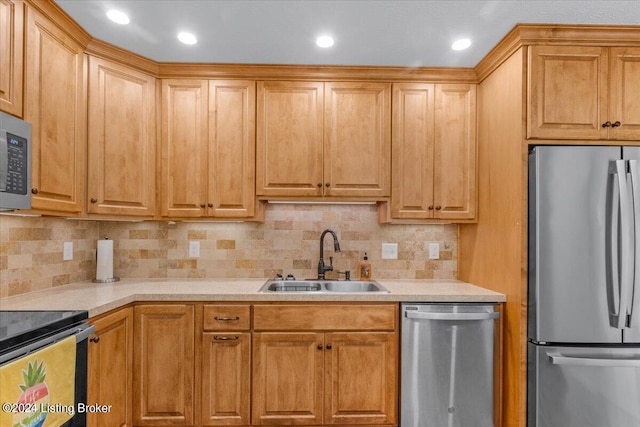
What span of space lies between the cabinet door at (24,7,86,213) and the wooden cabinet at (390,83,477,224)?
202 cm

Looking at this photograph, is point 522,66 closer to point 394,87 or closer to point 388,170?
point 394,87

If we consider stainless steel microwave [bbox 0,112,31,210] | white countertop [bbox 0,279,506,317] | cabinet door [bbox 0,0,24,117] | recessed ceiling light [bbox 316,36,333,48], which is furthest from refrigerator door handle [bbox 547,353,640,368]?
cabinet door [bbox 0,0,24,117]

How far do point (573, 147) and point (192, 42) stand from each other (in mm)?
2305

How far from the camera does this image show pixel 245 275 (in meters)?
2.92

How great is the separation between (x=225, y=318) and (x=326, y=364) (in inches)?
26.6

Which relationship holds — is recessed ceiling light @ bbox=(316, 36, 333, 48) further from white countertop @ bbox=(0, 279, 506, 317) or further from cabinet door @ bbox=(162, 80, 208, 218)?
white countertop @ bbox=(0, 279, 506, 317)

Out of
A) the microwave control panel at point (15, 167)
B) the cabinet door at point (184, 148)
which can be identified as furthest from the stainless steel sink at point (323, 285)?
the microwave control panel at point (15, 167)

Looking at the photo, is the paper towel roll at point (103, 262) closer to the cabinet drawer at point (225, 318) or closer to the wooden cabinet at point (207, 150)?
the wooden cabinet at point (207, 150)

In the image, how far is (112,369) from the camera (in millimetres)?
2020

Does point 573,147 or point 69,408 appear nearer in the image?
point 69,408

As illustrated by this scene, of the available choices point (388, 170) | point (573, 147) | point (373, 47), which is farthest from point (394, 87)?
point (573, 147)

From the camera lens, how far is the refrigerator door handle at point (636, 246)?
1950mm

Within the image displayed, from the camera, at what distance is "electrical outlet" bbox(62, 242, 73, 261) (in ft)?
8.21

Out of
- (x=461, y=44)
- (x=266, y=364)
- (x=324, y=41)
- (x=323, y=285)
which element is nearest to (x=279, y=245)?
(x=323, y=285)
